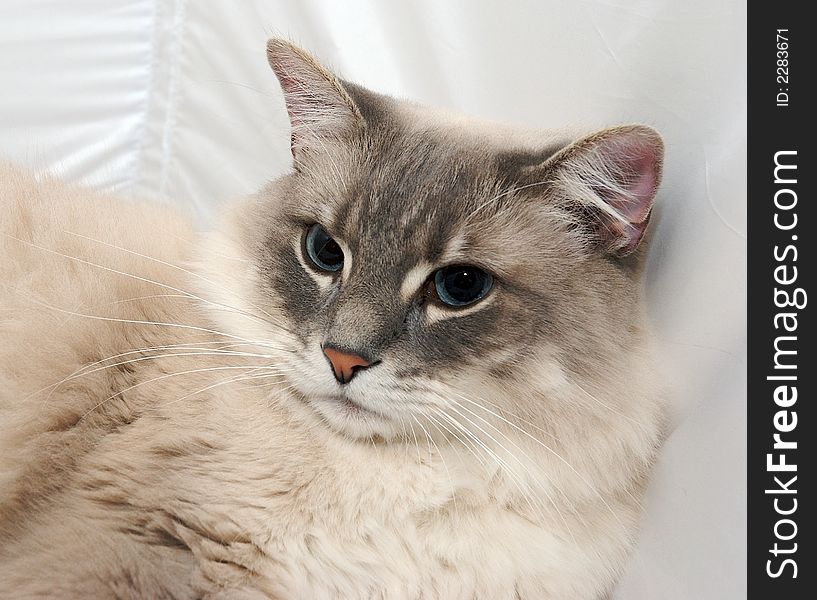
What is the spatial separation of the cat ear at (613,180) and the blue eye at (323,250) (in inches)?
17.5

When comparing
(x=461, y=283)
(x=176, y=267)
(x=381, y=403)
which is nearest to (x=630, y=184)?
(x=461, y=283)

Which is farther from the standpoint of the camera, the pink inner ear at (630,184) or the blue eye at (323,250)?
the blue eye at (323,250)

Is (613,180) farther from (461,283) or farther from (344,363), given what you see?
(344,363)

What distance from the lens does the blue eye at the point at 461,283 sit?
1.53 m

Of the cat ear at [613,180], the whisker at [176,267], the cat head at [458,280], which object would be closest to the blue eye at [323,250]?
Result: the cat head at [458,280]

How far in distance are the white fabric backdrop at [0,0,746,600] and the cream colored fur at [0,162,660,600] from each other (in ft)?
0.43

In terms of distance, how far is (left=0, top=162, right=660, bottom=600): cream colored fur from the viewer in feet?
4.96

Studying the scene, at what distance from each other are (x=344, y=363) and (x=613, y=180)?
1.93ft

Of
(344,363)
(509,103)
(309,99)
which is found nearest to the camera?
(344,363)

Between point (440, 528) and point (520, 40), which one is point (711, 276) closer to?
point (440, 528)

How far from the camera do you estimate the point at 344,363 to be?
1.46m

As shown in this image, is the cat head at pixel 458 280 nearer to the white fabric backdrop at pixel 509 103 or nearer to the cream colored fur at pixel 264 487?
the cream colored fur at pixel 264 487

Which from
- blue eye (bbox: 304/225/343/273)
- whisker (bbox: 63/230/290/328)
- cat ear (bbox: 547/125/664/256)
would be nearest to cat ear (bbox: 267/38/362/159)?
blue eye (bbox: 304/225/343/273)
